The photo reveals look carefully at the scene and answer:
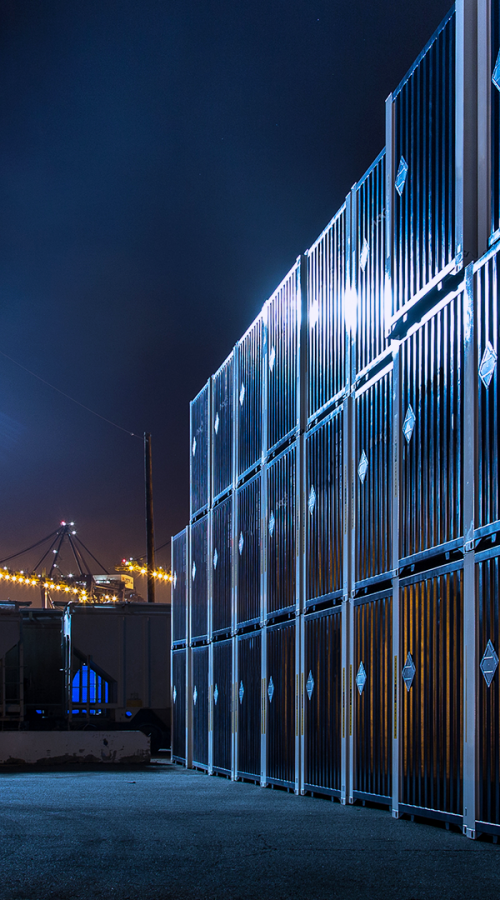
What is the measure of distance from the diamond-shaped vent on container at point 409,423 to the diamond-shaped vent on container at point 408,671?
7.32ft

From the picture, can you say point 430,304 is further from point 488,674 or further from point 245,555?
point 245,555

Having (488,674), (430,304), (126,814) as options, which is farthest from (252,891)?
(430,304)

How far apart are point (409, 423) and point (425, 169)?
103 inches

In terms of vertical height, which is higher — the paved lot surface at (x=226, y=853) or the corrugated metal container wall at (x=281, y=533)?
the corrugated metal container wall at (x=281, y=533)

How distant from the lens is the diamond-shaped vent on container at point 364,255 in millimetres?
11834

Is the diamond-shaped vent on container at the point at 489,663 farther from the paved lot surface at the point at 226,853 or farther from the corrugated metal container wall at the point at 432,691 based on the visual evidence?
the paved lot surface at the point at 226,853

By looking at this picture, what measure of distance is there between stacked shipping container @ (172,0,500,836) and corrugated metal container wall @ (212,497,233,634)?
28.2 inches

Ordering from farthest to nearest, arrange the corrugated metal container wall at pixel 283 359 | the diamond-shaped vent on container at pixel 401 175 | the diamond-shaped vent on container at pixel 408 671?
the corrugated metal container wall at pixel 283 359 → the diamond-shaped vent on container at pixel 401 175 → the diamond-shaped vent on container at pixel 408 671

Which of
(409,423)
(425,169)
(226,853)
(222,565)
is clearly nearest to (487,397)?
(409,423)

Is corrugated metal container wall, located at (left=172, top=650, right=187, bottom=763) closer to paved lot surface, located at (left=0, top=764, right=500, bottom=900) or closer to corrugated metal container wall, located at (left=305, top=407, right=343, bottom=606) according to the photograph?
corrugated metal container wall, located at (left=305, top=407, right=343, bottom=606)

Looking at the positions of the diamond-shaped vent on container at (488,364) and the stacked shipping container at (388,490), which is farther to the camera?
the stacked shipping container at (388,490)

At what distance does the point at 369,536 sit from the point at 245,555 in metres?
5.96

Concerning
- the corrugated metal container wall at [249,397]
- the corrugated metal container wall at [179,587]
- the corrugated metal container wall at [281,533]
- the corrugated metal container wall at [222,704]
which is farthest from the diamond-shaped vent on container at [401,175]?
the corrugated metal container wall at [179,587]

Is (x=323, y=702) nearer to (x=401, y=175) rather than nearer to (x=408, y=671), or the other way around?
(x=408, y=671)
